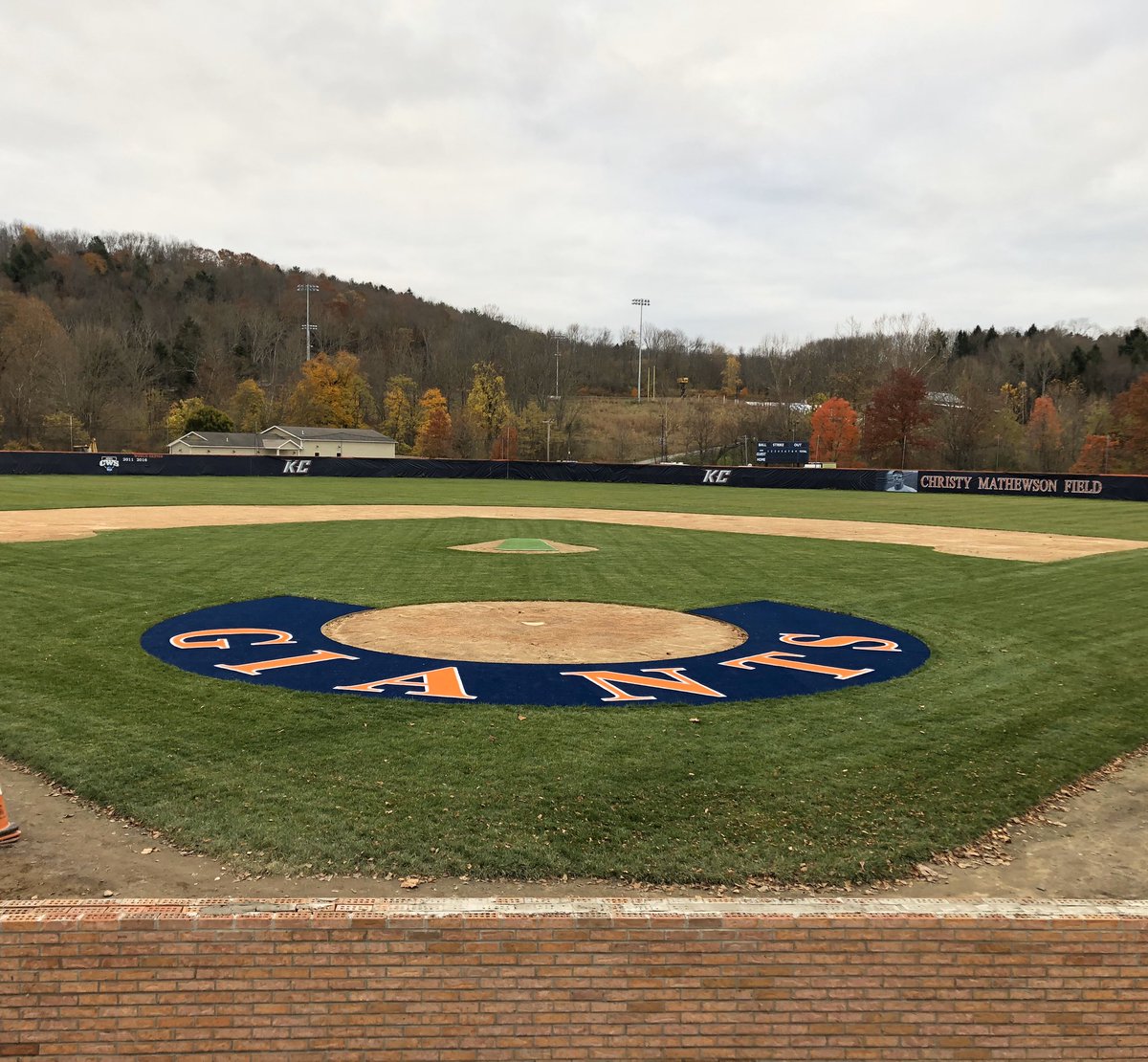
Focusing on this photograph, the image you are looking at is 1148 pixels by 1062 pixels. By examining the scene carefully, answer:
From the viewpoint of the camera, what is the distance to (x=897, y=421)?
268 feet

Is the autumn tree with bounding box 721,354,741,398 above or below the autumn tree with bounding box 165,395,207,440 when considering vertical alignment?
above

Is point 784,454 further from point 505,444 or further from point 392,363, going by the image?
point 392,363

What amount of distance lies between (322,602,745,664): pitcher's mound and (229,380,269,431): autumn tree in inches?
3922

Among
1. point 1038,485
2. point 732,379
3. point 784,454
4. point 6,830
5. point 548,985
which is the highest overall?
point 732,379

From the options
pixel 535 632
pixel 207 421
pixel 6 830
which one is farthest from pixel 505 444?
pixel 6 830

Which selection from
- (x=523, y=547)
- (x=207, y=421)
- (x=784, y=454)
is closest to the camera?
(x=523, y=547)

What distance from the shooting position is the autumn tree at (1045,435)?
251 ft

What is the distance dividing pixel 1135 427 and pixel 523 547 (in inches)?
2781

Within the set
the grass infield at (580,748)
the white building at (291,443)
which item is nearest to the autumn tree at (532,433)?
the white building at (291,443)

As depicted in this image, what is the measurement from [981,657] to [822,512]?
2693 centimetres

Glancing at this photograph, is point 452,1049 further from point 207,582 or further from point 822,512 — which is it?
point 822,512

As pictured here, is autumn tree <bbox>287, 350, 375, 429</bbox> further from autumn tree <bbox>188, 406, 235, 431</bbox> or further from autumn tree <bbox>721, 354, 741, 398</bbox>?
autumn tree <bbox>721, 354, 741, 398</bbox>

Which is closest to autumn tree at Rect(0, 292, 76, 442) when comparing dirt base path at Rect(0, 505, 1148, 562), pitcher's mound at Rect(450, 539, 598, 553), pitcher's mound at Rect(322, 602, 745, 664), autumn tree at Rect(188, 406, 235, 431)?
autumn tree at Rect(188, 406, 235, 431)

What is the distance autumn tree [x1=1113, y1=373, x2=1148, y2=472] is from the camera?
235ft
